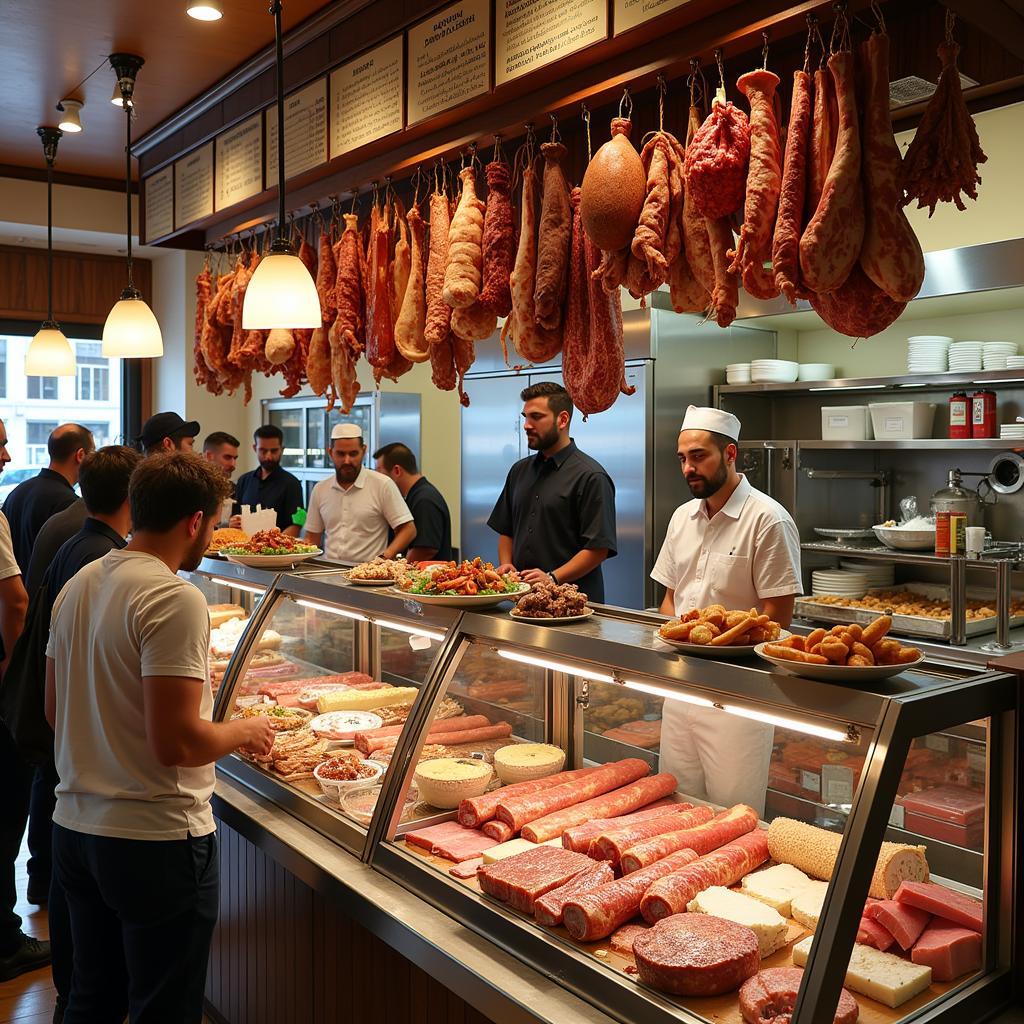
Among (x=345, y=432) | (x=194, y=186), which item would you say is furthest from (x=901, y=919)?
(x=194, y=186)

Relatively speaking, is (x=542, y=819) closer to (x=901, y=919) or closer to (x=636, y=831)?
(x=636, y=831)

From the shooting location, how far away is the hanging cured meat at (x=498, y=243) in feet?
11.3

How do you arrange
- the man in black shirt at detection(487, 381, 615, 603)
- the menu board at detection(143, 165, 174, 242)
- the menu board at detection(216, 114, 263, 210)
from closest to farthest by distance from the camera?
the man in black shirt at detection(487, 381, 615, 603)
the menu board at detection(216, 114, 263, 210)
the menu board at detection(143, 165, 174, 242)

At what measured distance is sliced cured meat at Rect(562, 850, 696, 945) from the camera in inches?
83.7

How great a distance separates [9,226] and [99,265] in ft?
4.02

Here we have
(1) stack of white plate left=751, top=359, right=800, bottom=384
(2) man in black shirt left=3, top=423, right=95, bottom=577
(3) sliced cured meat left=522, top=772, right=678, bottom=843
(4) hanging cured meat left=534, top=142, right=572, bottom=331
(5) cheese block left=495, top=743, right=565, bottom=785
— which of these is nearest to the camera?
(3) sliced cured meat left=522, top=772, right=678, bottom=843

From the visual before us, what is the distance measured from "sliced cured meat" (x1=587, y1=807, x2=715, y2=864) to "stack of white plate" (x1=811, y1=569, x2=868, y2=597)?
9.58ft

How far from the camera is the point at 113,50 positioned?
16.4 feet

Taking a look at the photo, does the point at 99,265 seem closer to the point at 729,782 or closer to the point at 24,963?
the point at 24,963

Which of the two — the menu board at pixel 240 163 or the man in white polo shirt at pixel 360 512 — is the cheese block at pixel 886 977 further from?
the man in white polo shirt at pixel 360 512

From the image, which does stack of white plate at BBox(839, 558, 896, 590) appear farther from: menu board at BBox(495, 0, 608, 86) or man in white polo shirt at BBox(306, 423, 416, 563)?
menu board at BBox(495, 0, 608, 86)

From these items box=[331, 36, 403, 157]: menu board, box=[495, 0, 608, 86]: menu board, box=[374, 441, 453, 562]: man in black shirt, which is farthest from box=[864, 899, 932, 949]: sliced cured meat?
box=[374, 441, 453, 562]: man in black shirt

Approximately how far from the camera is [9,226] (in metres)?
7.73

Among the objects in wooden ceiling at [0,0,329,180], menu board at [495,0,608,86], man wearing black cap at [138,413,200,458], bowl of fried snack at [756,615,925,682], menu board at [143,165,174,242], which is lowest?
bowl of fried snack at [756,615,925,682]
